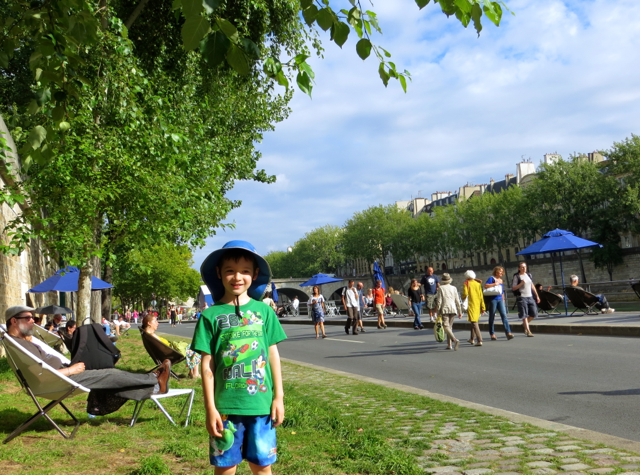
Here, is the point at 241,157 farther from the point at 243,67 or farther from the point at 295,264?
the point at 295,264

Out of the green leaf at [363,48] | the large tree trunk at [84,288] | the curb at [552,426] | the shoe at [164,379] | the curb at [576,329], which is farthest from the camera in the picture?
the large tree trunk at [84,288]

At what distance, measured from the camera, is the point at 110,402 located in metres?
6.15

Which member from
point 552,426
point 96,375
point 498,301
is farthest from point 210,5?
point 498,301

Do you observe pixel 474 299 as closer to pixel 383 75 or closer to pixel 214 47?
pixel 383 75

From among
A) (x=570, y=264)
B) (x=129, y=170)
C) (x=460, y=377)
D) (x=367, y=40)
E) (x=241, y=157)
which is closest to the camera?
(x=367, y=40)

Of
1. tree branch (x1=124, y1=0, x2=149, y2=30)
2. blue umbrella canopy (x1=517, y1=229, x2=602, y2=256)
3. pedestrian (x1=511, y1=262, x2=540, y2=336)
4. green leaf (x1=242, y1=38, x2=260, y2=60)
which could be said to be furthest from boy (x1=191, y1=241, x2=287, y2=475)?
blue umbrella canopy (x1=517, y1=229, x2=602, y2=256)

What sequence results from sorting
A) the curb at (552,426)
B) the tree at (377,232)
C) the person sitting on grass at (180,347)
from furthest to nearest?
1. the tree at (377,232)
2. the person sitting on grass at (180,347)
3. the curb at (552,426)

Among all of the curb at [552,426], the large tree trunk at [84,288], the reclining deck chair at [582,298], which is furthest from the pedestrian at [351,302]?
the curb at [552,426]

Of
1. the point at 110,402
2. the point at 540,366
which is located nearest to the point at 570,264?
the point at 540,366

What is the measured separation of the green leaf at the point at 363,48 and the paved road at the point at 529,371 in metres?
3.83

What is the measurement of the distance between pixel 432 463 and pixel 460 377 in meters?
5.12

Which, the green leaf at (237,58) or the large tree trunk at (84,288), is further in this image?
the large tree trunk at (84,288)

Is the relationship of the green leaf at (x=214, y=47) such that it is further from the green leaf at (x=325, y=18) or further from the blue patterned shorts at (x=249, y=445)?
the blue patterned shorts at (x=249, y=445)

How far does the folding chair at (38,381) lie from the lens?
5234 millimetres
